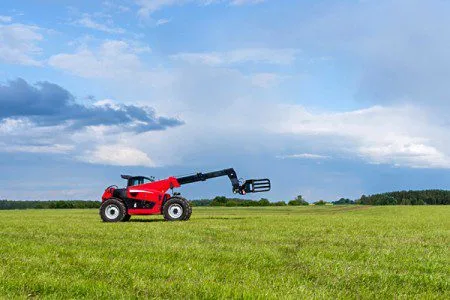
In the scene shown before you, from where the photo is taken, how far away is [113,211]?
30562 millimetres

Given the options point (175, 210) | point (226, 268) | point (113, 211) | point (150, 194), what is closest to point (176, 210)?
point (175, 210)

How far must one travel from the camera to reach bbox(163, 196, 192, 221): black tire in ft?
98.7

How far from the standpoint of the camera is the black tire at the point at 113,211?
30.4 m

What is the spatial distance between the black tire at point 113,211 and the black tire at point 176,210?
2.58 meters

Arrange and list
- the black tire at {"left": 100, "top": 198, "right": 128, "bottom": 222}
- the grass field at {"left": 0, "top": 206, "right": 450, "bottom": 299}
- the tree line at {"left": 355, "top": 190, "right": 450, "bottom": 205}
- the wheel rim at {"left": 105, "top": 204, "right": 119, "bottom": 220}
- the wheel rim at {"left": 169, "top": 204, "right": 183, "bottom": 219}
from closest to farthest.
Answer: the grass field at {"left": 0, "top": 206, "right": 450, "bottom": 299} < the wheel rim at {"left": 169, "top": 204, "right": 183, "bottom": 219} < the black tire at {"left": 100, "top": 198, "right": 128, "bottom": 222} < the wheel rim at {"left": 105, "top": 204, "right": 119, "bottom": 220} < the tree line at {"left": 355, "top": 190, "right": 450, "bottom": 205}

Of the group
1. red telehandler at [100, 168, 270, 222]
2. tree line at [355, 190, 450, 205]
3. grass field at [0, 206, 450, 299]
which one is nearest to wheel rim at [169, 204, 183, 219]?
red telehandler at [100, 168, 270, 222]

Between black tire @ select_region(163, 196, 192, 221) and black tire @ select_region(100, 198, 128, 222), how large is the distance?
2.58 metres

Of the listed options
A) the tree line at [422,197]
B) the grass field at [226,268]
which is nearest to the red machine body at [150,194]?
the grass field at [226,268]

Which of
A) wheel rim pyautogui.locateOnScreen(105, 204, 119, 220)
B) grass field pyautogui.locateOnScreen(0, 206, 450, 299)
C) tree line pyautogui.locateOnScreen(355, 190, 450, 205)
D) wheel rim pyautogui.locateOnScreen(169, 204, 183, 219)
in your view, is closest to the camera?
grass field pyautogui.locateOnScreen(0, 206, 450, 299)

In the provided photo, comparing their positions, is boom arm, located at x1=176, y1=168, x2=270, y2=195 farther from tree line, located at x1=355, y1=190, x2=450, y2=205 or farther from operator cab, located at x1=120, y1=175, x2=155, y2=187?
tree line, located at x1=355, y1=190, x2=450, y2=205

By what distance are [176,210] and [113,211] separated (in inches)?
151

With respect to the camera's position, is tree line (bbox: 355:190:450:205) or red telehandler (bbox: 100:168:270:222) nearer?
red telehandler (bbox: 100:168:270:222)

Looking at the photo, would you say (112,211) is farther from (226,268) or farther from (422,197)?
(422,197)

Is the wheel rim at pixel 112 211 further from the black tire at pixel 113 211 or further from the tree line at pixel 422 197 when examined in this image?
the tree line at pixel 422 197
